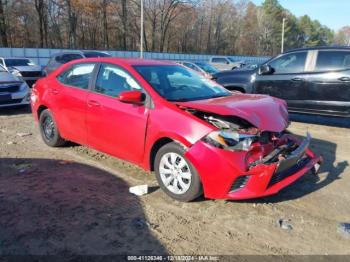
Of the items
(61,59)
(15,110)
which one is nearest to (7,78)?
(15,110)

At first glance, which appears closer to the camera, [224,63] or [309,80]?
[309,80]

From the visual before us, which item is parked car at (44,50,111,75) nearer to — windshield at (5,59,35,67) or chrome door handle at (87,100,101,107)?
windshield at (5,59,35,67)

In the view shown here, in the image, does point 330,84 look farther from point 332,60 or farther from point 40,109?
point 40,109

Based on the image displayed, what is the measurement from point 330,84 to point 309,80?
0.46 m

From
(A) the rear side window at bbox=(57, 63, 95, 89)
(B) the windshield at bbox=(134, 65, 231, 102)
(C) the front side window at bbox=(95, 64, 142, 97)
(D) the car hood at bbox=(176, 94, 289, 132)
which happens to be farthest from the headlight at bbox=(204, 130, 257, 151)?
(A) the rear side window at bbox=(57, 63, 95, 89)

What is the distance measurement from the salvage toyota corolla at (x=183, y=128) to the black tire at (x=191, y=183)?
11 millimetres

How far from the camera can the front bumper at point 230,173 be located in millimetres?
3988

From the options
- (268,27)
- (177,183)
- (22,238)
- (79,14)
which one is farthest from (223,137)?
(268,27)

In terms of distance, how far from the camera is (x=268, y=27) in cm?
9356

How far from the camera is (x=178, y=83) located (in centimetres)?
527

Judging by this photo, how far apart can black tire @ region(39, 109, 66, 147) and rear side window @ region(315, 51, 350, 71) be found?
5.55 meters

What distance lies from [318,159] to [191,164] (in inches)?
72.6

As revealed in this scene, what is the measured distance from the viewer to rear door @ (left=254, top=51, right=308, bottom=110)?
8461mm

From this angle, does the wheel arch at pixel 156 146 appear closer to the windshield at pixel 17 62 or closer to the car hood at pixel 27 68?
the car hood at pixel 27 68
